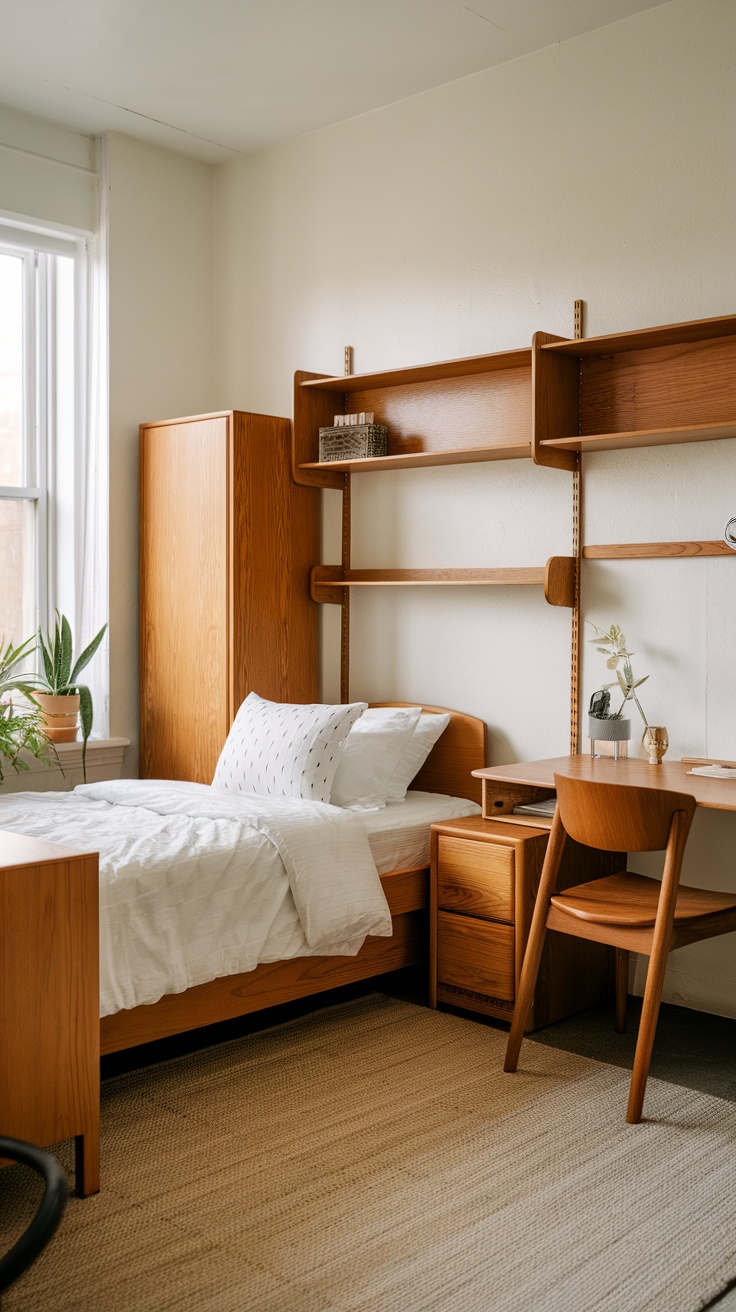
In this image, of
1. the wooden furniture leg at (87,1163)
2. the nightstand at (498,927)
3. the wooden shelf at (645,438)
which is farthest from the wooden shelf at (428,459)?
the wooden furniture leg at (87,1163)

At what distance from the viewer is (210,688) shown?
4.14m

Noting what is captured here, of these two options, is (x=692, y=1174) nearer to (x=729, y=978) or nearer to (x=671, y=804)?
(x=671, y=804)

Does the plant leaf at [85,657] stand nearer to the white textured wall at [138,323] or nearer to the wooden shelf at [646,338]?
the white textured wall at [138,323]

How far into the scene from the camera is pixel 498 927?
321 centimetres

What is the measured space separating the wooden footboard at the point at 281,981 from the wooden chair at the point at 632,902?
59 cm

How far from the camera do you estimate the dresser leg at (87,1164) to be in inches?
88.7

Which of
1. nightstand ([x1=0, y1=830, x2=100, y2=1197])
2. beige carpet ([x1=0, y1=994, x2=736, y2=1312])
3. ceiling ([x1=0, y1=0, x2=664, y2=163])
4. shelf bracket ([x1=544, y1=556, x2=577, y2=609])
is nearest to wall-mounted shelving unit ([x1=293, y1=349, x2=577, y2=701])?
shelf bracket ([x1=544, y1=556, x2=577, y2=609])

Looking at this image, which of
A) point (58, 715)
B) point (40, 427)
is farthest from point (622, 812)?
point (40, 427)

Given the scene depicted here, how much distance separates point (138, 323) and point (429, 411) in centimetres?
133

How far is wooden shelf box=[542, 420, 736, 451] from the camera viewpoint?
3059 mm

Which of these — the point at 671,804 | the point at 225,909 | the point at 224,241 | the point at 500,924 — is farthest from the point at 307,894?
the point at 224,241

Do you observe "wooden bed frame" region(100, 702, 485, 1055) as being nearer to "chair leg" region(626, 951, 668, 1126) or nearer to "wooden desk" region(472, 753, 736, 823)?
"wooden desk" region(472, 753, 736, 823)

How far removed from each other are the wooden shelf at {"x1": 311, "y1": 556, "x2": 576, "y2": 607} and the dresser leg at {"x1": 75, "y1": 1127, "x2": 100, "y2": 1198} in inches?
78.3

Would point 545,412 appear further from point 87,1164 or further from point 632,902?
point 87,1164
